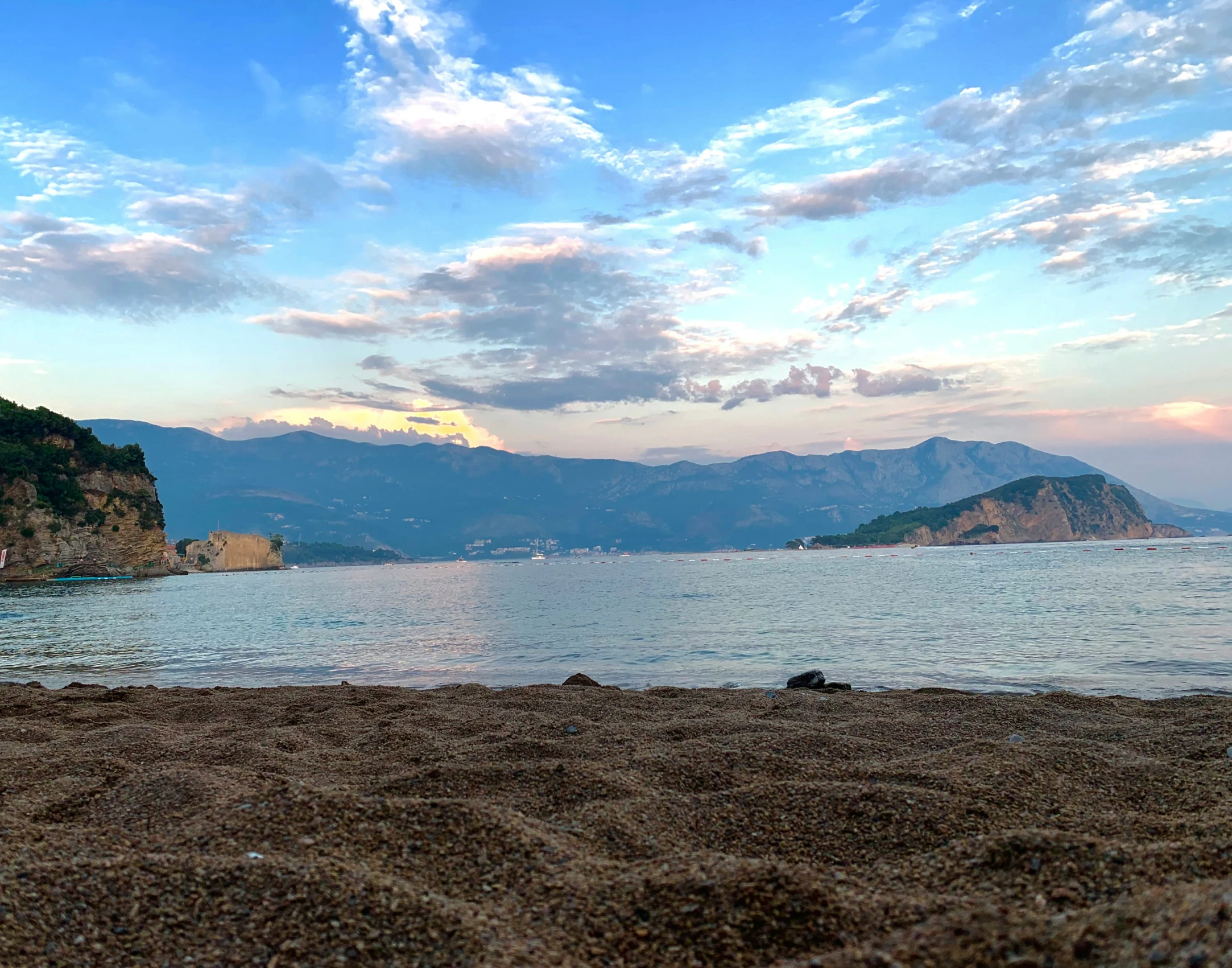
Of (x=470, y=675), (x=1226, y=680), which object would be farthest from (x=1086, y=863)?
(x=470, y=675)

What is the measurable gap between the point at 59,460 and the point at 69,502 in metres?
5.89

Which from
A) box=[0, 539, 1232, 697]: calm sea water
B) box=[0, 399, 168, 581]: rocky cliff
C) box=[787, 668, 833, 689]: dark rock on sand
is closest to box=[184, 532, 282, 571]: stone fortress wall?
box=[0, 399, 168, 581]: rocky cliff

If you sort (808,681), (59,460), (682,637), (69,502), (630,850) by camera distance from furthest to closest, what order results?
(59,460) < (69,502) < (682,637) < (808,681) < (630,850)

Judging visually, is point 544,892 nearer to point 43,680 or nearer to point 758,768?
point 758,768

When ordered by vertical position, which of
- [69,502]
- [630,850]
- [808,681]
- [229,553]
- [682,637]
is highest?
[69,502]

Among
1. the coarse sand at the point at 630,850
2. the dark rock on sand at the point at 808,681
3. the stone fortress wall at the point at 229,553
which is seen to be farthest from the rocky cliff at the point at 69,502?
the dark rock on sand at the point at 808,681

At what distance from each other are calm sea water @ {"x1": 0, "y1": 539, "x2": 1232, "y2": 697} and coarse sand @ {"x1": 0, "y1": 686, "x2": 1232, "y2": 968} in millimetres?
9596

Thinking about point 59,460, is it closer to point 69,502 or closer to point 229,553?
point 69,502

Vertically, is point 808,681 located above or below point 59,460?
below

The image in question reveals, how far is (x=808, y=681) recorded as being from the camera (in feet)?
47.5

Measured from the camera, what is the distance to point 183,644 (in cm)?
2697

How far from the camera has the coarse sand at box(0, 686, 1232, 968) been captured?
3184mm

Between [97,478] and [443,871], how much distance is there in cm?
10888

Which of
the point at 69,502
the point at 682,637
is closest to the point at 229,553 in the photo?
the point at 69,502
